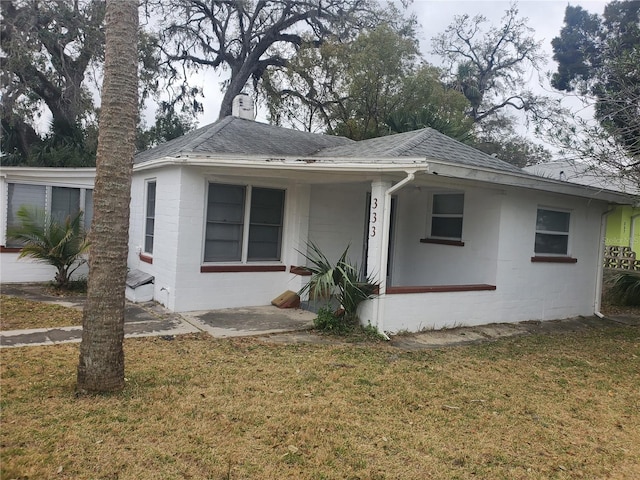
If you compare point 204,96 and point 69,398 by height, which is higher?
point 204,96

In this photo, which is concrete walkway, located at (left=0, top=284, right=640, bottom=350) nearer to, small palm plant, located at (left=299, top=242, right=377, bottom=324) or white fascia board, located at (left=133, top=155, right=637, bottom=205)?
small palm plant, located at (left=299, top=242, right=377, bottom=324)

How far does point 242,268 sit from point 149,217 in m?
2.57

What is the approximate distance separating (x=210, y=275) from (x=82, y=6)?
14.0 metres

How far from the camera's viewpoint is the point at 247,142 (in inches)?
389

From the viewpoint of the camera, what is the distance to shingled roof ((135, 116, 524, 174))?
762 centimetres

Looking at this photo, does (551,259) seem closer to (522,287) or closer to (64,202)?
(522,287)

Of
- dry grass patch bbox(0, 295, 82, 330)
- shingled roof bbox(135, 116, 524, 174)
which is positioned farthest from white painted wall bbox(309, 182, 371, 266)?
dry grass patch bbox(0, 295, 82, 330)

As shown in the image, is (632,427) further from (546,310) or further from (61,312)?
(61,312)

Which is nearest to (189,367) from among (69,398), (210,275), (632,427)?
(69,398)

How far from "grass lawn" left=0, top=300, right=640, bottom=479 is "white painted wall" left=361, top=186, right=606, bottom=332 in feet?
4.16

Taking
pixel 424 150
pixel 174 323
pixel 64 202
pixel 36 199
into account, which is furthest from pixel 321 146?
pixel 36 199

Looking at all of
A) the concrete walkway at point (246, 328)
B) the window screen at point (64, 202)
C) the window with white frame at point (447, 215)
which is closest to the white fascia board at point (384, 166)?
the window with white frame at point (447, 215)

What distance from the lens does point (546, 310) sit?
377 inches

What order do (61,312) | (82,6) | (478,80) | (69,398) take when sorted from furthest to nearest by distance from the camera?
(478,80) → (82,6) → (61,312) → (69,398)
